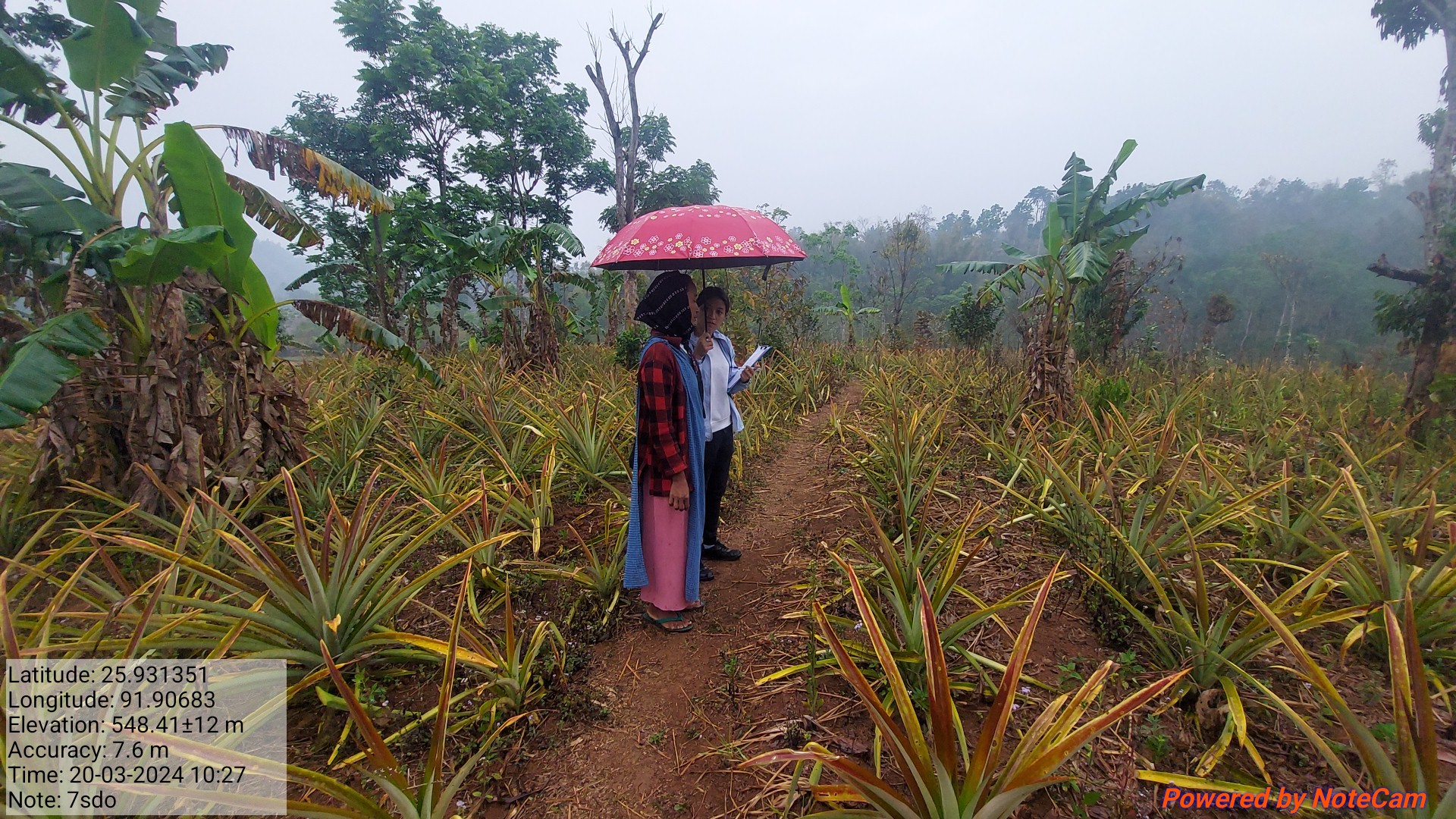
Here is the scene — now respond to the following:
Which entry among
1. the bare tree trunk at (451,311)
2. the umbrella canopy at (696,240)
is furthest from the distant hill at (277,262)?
the umbrella canopy at (696,240)

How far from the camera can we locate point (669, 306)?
221 cm

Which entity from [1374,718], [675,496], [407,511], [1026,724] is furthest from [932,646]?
[407,511]

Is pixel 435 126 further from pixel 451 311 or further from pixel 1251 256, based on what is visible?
pixel 1251 256

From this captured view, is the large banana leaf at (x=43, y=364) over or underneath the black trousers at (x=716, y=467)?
over

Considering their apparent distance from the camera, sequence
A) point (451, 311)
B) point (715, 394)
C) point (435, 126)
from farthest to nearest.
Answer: point (435, 126), point (451, 311), point (715, 394)

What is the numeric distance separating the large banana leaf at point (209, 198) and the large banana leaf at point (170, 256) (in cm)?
12

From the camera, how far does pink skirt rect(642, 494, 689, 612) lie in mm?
2365

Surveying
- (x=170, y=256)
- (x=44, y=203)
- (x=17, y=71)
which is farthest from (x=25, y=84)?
(x=170, y=256)

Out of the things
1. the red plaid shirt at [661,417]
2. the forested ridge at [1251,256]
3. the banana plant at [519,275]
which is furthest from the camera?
the forested ridge at [1251,256]

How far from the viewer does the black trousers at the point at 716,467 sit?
2695mm

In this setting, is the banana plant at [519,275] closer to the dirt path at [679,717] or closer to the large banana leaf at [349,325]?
the large banana leaf at [349,325]

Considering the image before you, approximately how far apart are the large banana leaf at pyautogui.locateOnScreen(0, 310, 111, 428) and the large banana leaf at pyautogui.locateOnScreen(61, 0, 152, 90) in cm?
166

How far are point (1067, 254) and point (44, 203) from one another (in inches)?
297

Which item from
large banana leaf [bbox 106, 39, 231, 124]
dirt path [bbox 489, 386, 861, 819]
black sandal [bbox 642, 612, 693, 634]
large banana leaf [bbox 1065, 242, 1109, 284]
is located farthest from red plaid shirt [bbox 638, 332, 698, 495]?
large banana leaf [bbox 1065, 242, 1109, 284]
